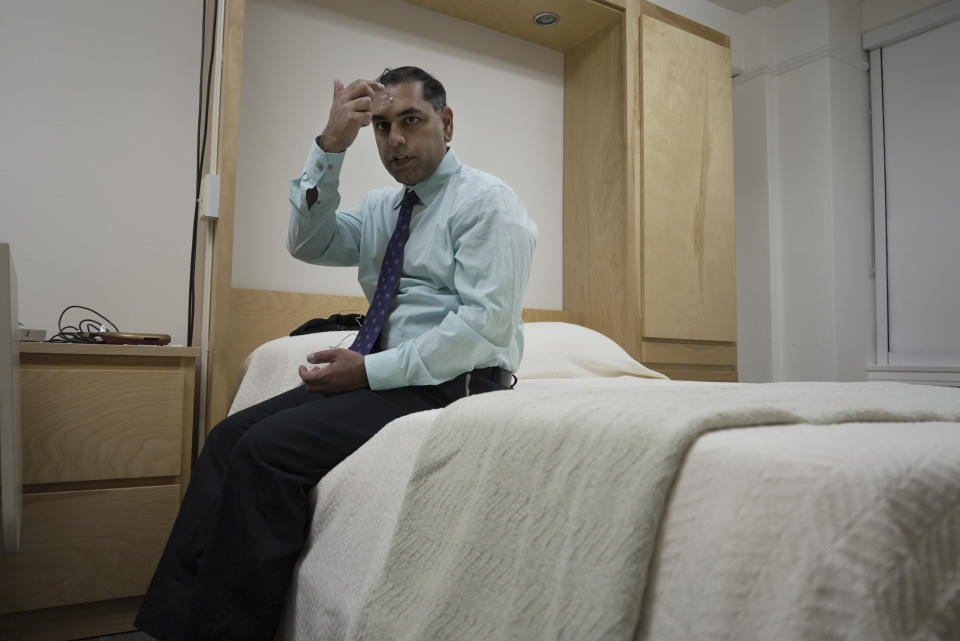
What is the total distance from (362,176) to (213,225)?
719 millimetres

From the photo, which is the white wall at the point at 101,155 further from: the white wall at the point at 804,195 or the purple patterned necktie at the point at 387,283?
the white wall at the point at 804,195

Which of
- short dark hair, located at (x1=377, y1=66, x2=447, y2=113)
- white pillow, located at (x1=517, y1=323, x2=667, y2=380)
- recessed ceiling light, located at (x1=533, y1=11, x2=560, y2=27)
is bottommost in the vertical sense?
white pillow, located at (x1=517, y1=323, x2=667, y2=380)

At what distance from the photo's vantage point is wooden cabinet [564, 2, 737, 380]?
2.69m

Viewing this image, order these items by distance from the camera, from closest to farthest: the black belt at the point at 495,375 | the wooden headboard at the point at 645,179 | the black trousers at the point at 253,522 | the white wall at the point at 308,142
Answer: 1. the black trousers at the point at 253,522
2. the black belt at the point at 495,375
3. the white wall at the point at 308,142
4. the wooden headboard at the point at 645,179

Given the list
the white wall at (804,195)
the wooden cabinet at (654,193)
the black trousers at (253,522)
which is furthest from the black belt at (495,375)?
the white wall at (804,195)

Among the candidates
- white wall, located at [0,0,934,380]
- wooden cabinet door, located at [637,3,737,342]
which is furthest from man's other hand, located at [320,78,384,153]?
wooden cabinet door, located at [637,3,737,342]

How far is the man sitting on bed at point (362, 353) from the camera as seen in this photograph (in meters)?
0.99

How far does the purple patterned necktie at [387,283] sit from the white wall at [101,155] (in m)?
1.05

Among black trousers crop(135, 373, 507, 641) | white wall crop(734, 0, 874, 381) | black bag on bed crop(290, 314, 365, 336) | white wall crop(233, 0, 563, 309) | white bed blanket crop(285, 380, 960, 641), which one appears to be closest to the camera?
white bed blanket crop(285, 380, 960, 641)

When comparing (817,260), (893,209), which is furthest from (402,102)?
(893,209)

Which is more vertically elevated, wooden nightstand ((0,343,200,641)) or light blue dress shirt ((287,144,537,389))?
light blue dress shirt ((287,144,537,389))

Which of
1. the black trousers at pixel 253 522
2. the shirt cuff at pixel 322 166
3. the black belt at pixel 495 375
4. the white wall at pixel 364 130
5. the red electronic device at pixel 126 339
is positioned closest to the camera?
the black trousers at pixel 253 522

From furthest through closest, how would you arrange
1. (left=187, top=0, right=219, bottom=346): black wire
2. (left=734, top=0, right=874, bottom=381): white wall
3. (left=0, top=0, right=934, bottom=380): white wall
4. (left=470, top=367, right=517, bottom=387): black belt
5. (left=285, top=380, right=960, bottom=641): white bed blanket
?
(left=734, top=0, right=874, bottom=381): white wall
(left=187, top=0, right=219, bottom=346): black wire
(left=0, top=0, right=934, bottom=380): white wall
(left=470, top=367, right=517, bottom=387): black belt
(left=285, top=380, right=960, bottom=641): white bed blanket

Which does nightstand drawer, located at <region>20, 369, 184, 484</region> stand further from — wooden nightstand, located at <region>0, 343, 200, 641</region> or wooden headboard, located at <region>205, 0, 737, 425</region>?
wooden headboard, located at <region>205, 0, 737, 425</region>
